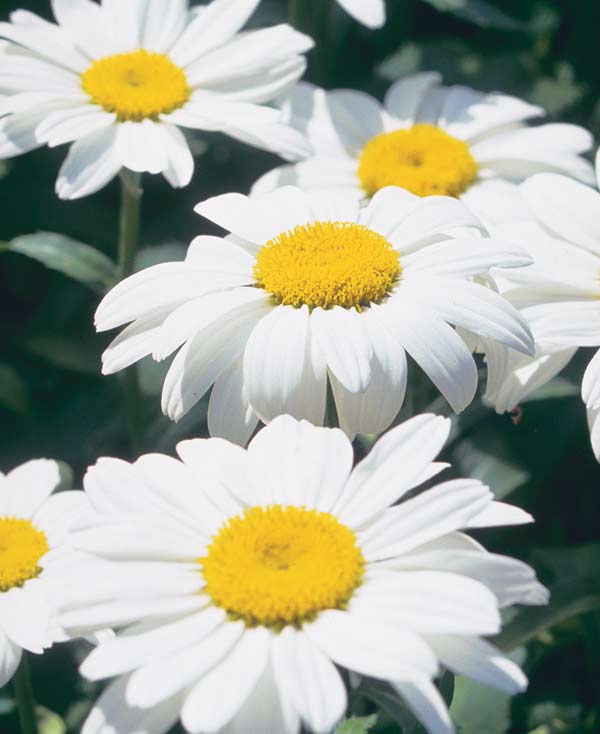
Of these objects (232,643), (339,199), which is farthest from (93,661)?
(339,199)

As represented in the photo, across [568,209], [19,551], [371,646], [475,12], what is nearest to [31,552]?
[19,551]

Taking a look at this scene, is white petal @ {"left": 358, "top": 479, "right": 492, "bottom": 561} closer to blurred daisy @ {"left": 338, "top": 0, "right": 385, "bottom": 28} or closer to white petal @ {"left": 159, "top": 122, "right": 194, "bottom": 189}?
white petal @ {"left": 159, "top": 122, "right": 194, "bottom": 189}

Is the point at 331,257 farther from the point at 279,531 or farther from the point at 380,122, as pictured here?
the point at 380,122

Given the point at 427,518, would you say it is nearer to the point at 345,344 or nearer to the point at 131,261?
the point at 345,344

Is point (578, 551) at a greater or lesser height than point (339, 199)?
lesser

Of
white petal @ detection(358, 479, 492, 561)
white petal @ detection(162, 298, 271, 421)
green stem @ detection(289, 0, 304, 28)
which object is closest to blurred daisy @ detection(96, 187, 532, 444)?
white petal @ detection(162, 298, 271, 421)

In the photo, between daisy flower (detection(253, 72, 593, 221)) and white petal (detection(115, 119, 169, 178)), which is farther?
daisy flower (detection(253, 72, 593, 221))
